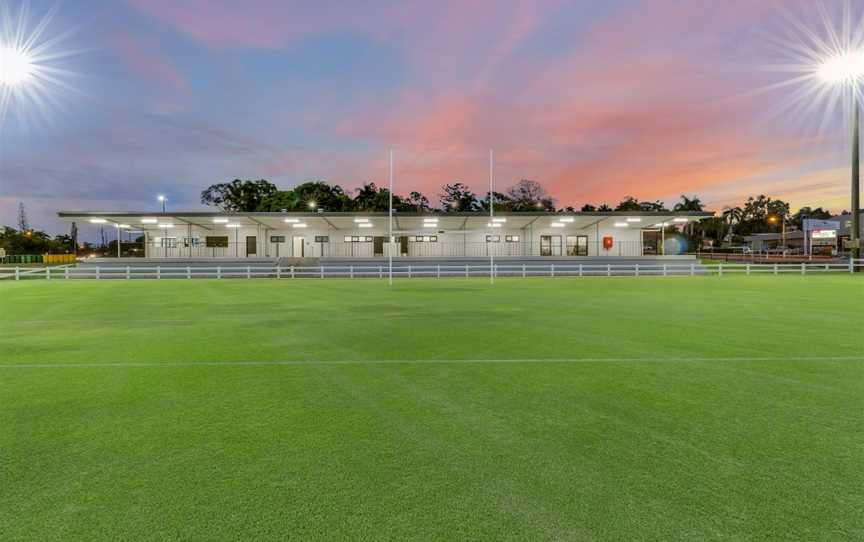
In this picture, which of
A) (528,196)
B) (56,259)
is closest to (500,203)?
(528,196)

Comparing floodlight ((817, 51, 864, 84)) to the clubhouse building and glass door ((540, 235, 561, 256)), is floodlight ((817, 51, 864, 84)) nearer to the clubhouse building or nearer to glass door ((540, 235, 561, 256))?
the clubhouse building

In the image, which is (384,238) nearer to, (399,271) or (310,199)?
(399,271)

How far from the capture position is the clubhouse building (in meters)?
41.8

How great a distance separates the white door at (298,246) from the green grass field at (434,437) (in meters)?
35.6

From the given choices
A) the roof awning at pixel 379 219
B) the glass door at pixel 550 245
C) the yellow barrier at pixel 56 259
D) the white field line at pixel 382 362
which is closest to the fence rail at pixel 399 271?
the roof awning at pixel 379 219

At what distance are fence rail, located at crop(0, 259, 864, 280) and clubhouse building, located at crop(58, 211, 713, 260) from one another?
6.00 meters

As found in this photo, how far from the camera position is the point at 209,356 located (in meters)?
7.48

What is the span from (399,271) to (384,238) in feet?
32.9

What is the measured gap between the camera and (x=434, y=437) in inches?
163

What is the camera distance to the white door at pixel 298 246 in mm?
44062

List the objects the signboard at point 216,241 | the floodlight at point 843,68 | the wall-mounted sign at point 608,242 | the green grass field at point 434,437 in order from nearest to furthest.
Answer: the green grass field at point 434,437 → the floodlight at point 843,68 → the signboard at point 216,241 → the wall-mounted sign at point 608,242

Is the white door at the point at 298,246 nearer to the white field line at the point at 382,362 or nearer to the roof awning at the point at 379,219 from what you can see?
the roof awning at the point at 379,219

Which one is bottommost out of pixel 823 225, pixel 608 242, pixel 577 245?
pixel 577 245

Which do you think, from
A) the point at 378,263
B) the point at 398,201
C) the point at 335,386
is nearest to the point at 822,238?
the point at 398,201
